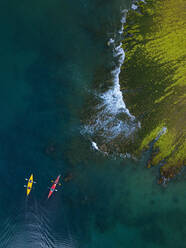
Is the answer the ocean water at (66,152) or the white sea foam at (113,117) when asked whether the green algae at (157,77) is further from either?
the ocean water at (66,152)

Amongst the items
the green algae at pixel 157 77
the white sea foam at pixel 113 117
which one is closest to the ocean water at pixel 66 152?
the white sea foam at pixel 113 117

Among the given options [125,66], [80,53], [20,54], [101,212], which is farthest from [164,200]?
[20,54]

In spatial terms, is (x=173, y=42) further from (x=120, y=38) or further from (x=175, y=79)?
(x=120, y=38)

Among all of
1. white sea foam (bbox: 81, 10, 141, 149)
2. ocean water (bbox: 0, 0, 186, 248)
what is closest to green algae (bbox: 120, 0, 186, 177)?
white sea foam (bbox: 81, 10, 141, 149)

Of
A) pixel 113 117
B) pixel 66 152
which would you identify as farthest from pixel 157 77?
pixel 66 152

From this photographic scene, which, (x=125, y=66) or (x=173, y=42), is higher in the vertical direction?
(x=173, y=42)

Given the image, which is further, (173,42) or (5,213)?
(5,213)
